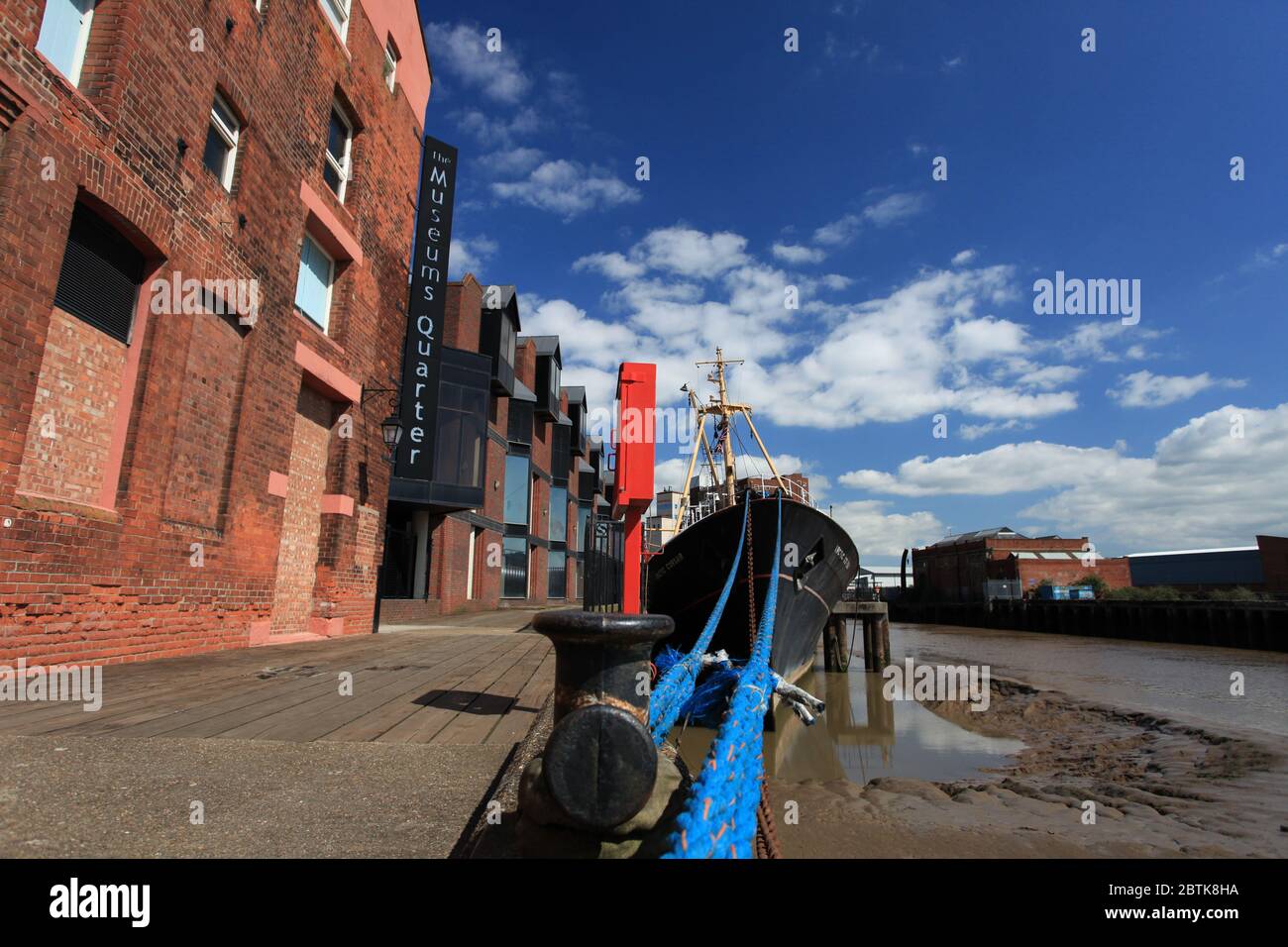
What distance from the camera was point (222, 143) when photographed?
760 cm

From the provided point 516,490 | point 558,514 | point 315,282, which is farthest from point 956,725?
point 558,514

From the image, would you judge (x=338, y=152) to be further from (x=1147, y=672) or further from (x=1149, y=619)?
(x=1149, y=619)

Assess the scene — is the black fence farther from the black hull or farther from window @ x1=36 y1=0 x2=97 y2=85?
window @ x1=36 y1=0 x2=97 y2=85

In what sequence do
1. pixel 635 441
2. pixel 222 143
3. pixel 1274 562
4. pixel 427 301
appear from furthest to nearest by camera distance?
pixel 1274 562, pixel 427 301, pixel 222 143, pixel 635 441

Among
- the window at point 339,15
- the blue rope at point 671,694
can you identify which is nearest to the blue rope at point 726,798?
the blue rope at point 671,694

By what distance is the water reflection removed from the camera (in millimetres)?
7259

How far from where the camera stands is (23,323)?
4734 millimetres

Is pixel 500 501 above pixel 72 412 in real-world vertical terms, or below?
above

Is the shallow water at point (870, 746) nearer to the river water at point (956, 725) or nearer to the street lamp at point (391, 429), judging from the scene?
the river water at point (956, 725)

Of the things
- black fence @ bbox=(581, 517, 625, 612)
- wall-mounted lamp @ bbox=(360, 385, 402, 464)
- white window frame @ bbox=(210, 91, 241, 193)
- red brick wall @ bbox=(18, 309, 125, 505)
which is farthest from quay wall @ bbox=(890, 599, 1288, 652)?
red brick wall @ bbox=(18, 309, 125, 505)

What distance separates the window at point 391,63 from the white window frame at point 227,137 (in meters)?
5.35

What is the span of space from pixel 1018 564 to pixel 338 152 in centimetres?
5283
